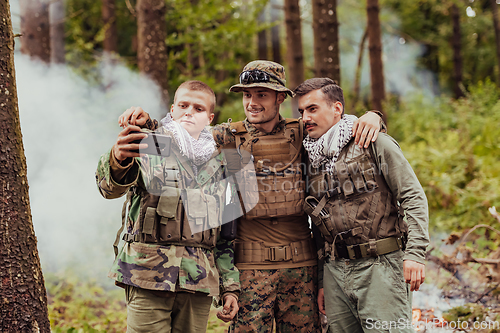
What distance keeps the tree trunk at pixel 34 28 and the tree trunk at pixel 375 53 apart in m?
6.12

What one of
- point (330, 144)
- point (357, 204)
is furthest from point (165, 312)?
point (330, 144)

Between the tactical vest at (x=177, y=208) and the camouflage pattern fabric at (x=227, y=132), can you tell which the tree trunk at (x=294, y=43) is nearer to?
the camouflage pattern fabric at (x=227, y=132)

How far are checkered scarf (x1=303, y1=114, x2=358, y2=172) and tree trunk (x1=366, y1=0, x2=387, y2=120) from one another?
5.68 meters

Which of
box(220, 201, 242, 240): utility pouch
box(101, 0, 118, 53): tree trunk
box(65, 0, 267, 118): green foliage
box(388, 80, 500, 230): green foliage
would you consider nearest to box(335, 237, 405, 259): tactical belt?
box(220, 201, 242, 240): utility pouch

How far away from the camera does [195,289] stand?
7.63 ft

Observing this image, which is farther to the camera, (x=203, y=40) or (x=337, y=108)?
(x=203, y=40)

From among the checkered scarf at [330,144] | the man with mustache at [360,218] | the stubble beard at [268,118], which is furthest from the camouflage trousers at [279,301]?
the stubble beard at [268,118]

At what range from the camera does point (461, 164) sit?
25.5 ft

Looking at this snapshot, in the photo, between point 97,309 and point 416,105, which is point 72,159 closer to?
point 97,309

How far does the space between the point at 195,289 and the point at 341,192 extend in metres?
1.13

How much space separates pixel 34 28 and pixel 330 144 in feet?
22.6

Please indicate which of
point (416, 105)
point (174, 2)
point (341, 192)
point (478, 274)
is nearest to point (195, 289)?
point (341, 192)

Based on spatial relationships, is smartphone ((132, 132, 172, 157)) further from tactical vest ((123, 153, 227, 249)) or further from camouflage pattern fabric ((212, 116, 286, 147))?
camouflage pattern fabric ((212, 116, 286, 147))

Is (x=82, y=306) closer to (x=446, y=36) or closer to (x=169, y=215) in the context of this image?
(x=169, y=215)
